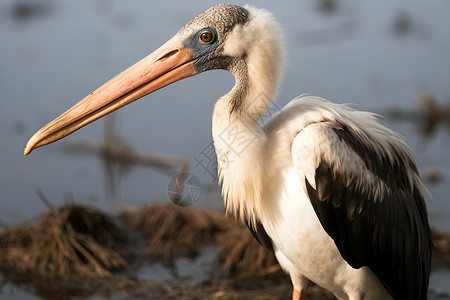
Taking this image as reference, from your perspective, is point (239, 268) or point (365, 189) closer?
point (365, 189)

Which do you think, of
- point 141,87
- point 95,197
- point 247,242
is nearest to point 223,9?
point 141,87

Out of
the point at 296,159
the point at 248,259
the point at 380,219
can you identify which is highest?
the point at 296,159

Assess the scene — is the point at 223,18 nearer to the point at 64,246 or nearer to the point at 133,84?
the point at 133,84

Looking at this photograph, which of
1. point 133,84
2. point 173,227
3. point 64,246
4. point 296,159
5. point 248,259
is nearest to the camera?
point 296,159

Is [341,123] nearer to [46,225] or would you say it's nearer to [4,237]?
[46,225]

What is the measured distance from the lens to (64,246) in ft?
16.3

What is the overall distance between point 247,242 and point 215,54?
2359mm

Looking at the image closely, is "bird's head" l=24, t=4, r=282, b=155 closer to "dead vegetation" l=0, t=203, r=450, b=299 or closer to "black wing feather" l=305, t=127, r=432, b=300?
"black wing feather" l=305, t=127, r=432, b=300

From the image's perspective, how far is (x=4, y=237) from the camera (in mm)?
5246

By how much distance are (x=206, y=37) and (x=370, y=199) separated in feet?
3.81

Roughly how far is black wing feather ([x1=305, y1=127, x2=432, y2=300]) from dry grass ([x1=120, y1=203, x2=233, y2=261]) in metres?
2.47

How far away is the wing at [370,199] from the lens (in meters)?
2.90

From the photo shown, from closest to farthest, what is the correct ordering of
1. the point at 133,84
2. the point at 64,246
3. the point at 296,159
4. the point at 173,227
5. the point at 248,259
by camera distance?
1. the point at 296,159
2. the point at 133,84
3. the point at 64,246
4. the point at 248,259
5. the point at 173,227

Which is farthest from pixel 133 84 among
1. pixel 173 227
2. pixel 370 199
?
pixel 173 227
